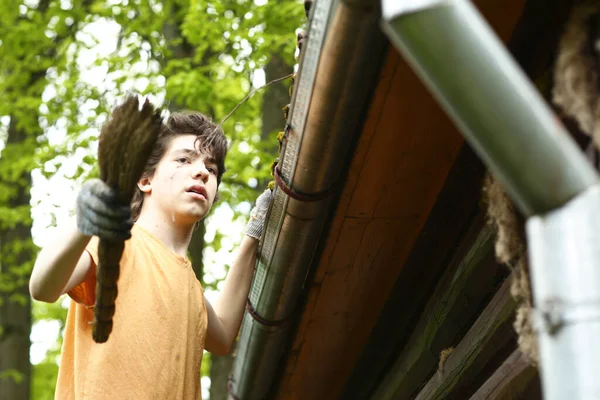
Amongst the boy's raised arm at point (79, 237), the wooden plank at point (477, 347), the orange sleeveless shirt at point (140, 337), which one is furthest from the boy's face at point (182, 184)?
the wooden plank at point (477, 347)

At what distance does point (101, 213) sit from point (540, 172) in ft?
4.26

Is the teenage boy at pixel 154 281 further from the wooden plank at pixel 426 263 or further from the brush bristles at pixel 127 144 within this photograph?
the wooden plank at pixel 426 263

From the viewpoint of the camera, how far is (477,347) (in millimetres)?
2426

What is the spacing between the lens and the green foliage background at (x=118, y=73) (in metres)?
6.63

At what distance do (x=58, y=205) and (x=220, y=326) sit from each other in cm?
468

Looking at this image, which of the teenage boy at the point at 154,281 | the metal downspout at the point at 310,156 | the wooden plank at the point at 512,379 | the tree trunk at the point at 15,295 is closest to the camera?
the metal downspout at the point at 310,156

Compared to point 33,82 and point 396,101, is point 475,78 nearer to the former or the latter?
point 396,101

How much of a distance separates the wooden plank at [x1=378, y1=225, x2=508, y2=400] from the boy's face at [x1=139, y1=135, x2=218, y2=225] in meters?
0.85

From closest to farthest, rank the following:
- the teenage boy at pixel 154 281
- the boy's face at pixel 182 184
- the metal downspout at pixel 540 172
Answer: the metal downspout at pixel 540 172 < the teenage boy at pixel 154 281 < the boy's face at pixel 182 184

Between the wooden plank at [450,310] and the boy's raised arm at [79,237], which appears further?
the wooden plank at [450,310]

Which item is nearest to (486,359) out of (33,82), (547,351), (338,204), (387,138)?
(338,204)

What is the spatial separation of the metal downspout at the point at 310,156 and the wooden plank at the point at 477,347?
0.51 meters

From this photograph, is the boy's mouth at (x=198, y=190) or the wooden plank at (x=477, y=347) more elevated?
the boy's mouth at (x=198, y=190)

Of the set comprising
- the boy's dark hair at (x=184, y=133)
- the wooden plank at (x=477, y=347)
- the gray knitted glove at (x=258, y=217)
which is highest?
the boy's dark hair at (x=184, y=133)
